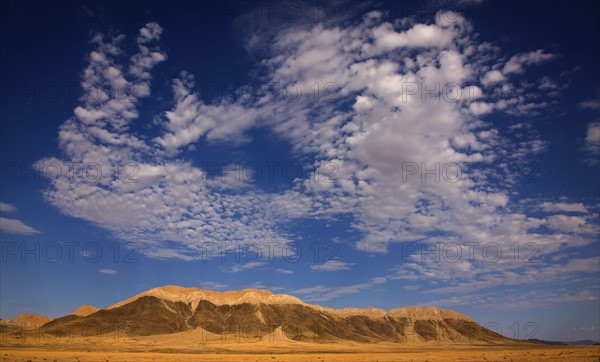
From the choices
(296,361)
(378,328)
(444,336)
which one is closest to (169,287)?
(378,328)

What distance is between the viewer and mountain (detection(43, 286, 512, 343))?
15350cm

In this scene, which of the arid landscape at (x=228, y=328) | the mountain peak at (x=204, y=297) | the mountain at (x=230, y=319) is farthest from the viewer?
the mountain peak at (x=204, y=297)

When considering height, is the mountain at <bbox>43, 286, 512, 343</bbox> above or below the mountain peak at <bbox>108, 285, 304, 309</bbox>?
below

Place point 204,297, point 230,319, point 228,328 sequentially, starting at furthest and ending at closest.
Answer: point 204,297 < point 230,319 < point 228,328

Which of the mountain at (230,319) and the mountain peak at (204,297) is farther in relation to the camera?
the mountain peak at (204,297)

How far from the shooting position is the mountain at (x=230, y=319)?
154 meters

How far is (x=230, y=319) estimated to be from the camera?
172 meters

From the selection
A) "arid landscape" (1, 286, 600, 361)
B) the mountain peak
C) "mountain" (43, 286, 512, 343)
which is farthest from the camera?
the mountain peak

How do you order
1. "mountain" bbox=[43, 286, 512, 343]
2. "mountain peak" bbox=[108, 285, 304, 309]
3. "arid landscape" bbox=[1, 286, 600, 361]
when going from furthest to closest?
"mountain peak" bbox=[108, 285, 304, 309] → "mountain" bbox=[43, 286, 512, 343] → "arid landscape" bbox=[1, 286, 600, 361]

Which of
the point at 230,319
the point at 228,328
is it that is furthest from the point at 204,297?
the point at 228,328

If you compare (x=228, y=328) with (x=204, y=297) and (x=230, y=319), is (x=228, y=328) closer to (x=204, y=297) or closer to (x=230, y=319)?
(x=230, y=319)

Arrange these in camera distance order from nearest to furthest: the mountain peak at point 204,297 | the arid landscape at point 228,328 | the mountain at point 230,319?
the arid landscape at point 228,328 → the mountain at point 230,319 → the mountain peak at point 204,297

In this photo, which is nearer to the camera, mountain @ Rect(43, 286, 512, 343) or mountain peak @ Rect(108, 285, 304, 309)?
mountain @ Rect(43, 286, 512, 343)

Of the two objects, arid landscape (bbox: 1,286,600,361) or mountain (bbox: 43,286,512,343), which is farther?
mountain (bbox: 43,286,512,343)
